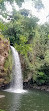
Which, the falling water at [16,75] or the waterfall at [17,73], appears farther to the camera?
the waterfall at [17,73]

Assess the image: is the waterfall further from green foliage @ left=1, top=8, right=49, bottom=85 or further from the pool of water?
the pool of water

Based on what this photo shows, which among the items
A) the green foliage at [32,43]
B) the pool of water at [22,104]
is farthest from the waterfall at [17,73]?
the pool of water at [22,104]

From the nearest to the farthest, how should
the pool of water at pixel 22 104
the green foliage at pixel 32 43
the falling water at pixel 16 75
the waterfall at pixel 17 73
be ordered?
the pool of water at pixel 22 104 → the falling water at pixel 16 75 → the waterfall at pixel 17 73 → the green foliage at pixel 32 43

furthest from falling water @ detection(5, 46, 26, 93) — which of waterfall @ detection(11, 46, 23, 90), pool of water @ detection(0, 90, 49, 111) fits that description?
pool of water @ detection(0, 90, 49, 111)

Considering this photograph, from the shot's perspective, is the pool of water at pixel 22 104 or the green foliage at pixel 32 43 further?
the green foliage at pixel 32 43

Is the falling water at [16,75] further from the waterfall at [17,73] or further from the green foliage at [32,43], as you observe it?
the green foliage at [32,43]

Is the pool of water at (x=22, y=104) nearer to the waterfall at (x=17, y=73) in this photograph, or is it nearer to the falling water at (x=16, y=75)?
the falling water at (x=16, y=75)

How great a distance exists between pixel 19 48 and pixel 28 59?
13.8m

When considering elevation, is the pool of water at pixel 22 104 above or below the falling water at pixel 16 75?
below

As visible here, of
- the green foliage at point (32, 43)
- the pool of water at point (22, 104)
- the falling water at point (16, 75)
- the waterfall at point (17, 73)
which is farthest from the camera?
the green foliage at point (32, 43)

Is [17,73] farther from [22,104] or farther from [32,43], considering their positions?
[22,104]

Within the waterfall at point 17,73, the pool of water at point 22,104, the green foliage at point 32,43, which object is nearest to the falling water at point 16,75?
the waterfall at point 17,73

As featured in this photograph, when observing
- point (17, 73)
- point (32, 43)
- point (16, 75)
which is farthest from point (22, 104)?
point (32, 43)

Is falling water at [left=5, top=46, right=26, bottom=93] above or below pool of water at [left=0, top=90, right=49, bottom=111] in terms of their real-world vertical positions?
above
